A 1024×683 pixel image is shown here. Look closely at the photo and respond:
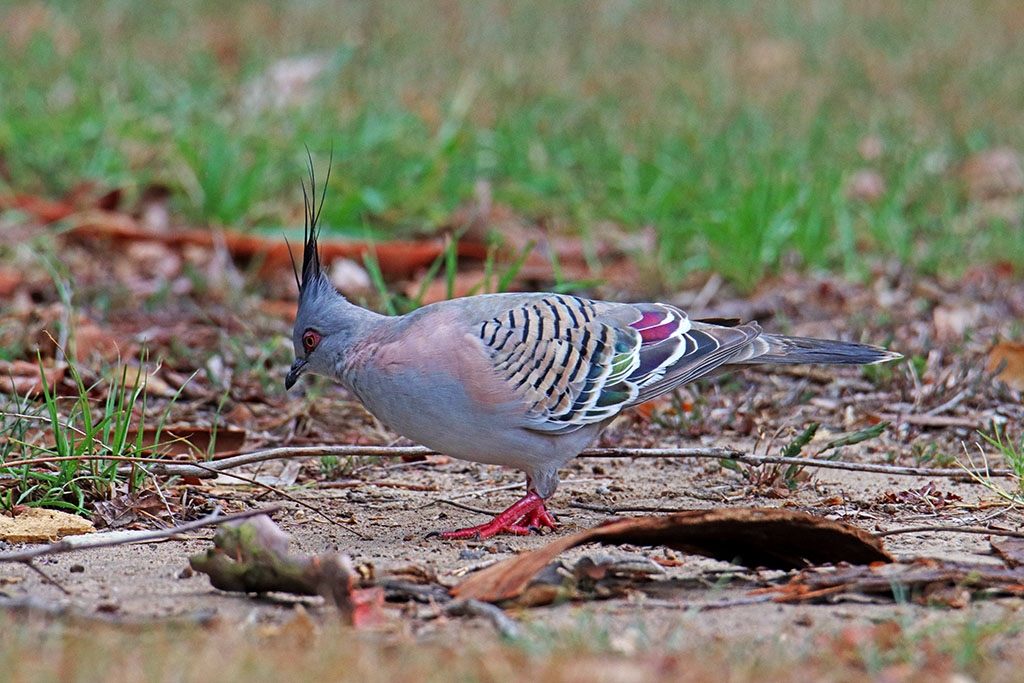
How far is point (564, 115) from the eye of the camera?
27.1ft

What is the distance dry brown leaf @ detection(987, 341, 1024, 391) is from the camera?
5.04 metres

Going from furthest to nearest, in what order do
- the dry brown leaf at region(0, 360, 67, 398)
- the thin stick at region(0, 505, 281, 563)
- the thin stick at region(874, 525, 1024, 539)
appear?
the dry brown leaf at region(0, 360, 67, 398), the thin stick at region(874, 525, 1024, 539), the thin stick at region(0, 505, 281, 563)

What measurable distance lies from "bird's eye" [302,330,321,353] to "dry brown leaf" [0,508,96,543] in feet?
3.01

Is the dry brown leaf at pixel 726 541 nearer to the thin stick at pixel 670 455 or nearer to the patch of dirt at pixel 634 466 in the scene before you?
the patch of dirt at pixel 634 466

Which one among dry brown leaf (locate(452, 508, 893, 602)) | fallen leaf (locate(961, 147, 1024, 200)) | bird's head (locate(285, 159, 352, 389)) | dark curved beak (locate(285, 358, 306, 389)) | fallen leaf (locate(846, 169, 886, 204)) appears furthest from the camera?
fallen leaf (locate(961, 147, 1024, 200))

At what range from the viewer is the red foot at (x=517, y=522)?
148 inches

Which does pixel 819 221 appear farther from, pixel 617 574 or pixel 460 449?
pixel 617 574

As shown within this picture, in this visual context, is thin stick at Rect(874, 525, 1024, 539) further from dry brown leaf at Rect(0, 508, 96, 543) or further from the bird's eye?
dry brown leaf at Rect(0, 508, 96, 543)

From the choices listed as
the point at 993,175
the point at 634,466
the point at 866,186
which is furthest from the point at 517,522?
the point at 993,175

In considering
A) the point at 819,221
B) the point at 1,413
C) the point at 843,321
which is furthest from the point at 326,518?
the point at 819,221

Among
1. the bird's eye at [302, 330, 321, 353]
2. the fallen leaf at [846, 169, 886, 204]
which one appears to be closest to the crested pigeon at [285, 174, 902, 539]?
the bird's eye at [302, 330, 321, 353]

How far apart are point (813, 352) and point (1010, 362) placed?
4.21 feet

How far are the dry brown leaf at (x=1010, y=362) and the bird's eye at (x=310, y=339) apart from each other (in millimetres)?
2732

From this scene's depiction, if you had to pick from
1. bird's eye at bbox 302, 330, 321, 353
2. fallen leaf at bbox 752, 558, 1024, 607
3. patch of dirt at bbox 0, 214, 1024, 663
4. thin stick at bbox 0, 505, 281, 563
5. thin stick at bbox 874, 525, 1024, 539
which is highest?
bird's eye at bbox 302, 330, 321, 353
